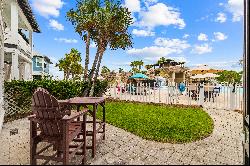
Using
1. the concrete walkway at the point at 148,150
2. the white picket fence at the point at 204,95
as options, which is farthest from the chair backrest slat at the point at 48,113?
the white picket fence at the point at 204,95

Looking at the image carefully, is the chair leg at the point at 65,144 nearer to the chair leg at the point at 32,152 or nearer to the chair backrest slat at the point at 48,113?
the chair backrest slat at the point at 48,113

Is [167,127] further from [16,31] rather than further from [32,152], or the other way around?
[16,31]

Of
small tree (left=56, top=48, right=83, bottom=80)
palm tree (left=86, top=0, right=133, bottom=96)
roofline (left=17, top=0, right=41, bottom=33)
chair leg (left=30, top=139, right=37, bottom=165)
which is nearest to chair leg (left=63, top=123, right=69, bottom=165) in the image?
chair leg (left=30, top=139, right=37, bottom=165)

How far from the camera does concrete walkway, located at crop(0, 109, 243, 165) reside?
5129mm

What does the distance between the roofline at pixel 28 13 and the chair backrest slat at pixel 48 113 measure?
535 inches

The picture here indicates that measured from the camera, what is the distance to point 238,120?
1026 centimetres

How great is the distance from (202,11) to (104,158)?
19308 mm

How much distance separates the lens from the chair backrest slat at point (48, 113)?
440 centimetres

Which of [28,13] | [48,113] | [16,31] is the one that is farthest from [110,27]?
[48,113]

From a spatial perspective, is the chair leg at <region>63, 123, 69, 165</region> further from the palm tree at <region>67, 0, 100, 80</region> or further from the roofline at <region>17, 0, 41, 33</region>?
the palm tree at <region>67, 0, 100, 80</region>

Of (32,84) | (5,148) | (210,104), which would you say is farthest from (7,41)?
(210,104)

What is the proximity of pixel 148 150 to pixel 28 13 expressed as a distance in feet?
53.6

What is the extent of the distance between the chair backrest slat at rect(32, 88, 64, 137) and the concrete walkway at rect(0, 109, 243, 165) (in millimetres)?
968

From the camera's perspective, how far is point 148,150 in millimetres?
5879
